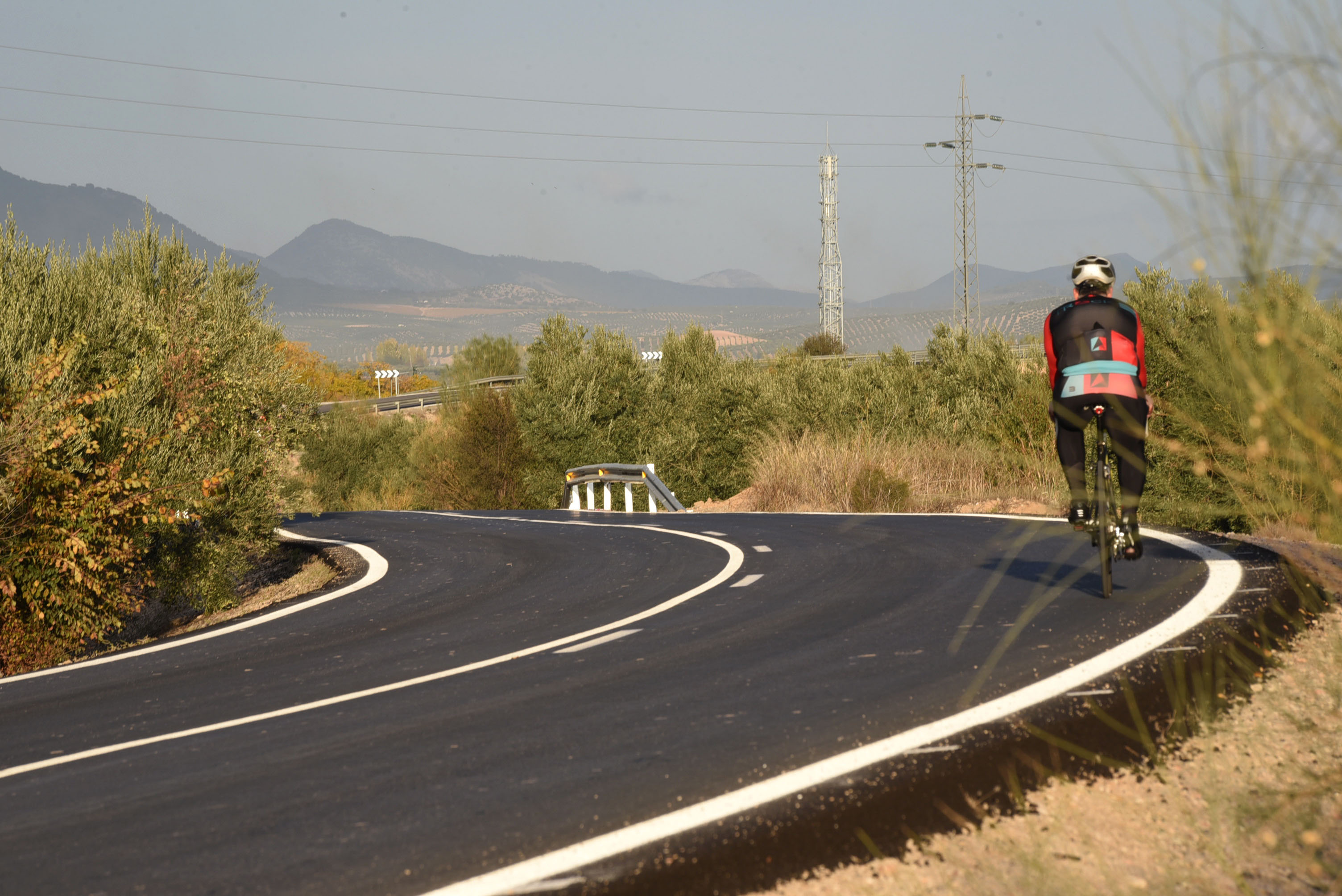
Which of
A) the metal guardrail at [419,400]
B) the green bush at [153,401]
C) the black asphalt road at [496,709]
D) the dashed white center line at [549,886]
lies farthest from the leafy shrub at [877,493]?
the metal guardrail at [419,400]

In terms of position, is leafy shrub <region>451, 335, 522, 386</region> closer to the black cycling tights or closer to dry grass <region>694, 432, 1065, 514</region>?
dry grass <region>694, 432, 1065, 514</region>

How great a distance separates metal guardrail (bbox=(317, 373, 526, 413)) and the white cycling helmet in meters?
40.5

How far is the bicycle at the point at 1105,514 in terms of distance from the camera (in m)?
7.59

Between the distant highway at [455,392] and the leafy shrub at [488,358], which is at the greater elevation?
the leafy shrub at [488,358]

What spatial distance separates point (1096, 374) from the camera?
295 inches

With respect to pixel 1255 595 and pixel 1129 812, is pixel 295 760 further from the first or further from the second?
pixel 1255 595

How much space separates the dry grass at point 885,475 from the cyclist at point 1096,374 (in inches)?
387

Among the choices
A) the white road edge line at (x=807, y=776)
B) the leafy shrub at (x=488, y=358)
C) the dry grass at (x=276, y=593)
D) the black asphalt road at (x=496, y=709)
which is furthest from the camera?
the leafy shrub at (x=488, y=358)

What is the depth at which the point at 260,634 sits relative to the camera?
8.98m

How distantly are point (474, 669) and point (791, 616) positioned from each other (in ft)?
7.96

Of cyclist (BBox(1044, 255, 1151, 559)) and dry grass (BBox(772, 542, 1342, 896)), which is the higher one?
cyclist (BBox(1044, 255, 1151, 559))

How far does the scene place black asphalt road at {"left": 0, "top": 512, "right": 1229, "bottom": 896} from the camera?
402cm

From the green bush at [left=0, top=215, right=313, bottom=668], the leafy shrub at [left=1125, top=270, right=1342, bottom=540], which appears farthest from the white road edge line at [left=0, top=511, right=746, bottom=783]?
the green bush at [left=0, top=215, right=313, bottom=668]

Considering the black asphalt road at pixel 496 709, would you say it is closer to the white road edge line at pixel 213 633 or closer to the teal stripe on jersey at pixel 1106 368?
the white road edge line at pixel 213 633
